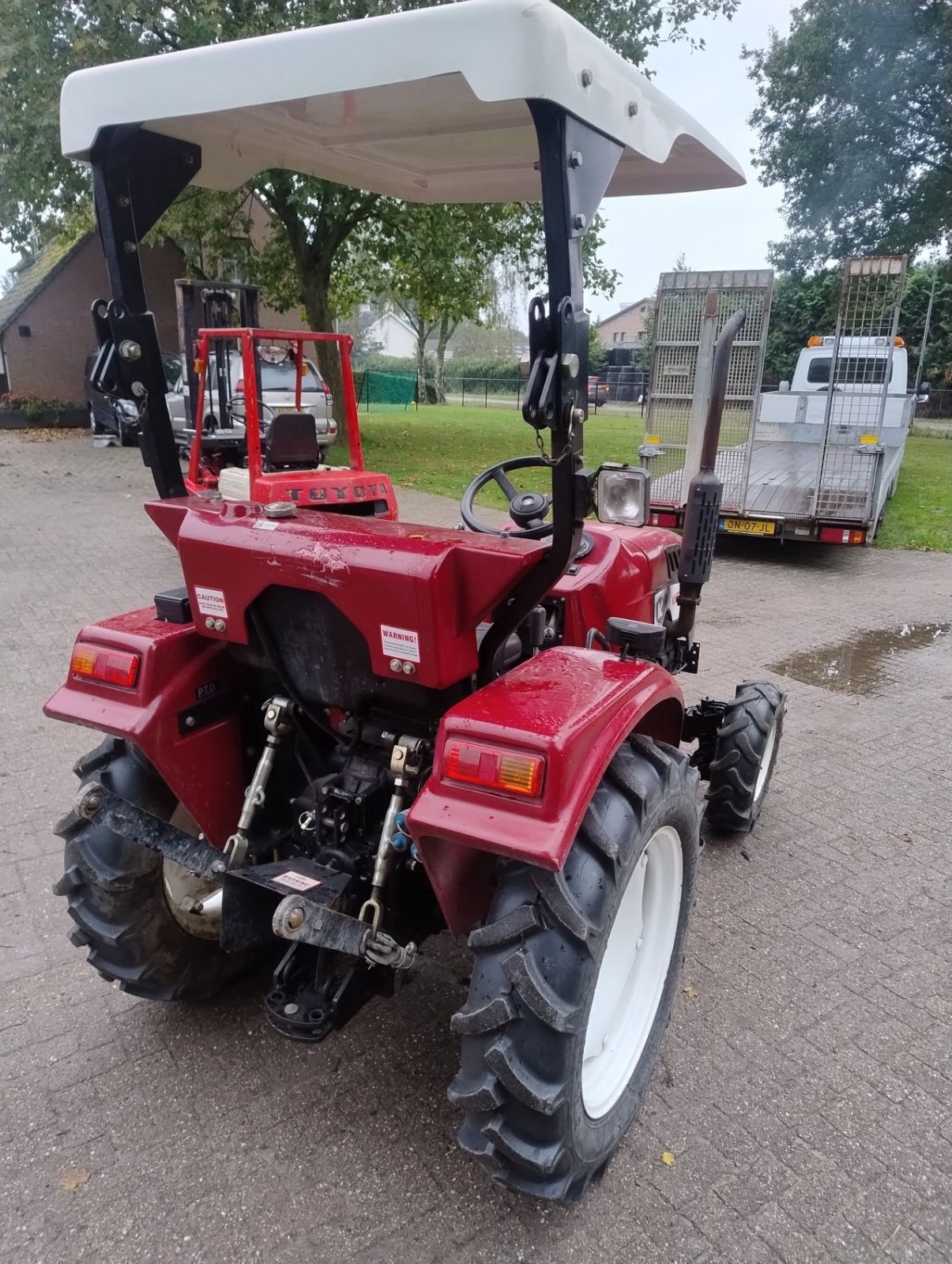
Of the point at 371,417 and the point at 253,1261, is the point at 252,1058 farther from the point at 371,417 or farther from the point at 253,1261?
the point at 371,417

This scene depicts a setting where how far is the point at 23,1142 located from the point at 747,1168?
68.5 inches

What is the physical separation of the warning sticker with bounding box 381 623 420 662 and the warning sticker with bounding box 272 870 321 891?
535 mm

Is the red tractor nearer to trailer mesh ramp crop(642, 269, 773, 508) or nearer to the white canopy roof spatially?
the white canopy roof

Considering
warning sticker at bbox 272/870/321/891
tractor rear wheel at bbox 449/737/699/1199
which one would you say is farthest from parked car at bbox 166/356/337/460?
tractor rear wheel at bbox 449/737/699/1199

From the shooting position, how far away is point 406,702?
83.0 inches

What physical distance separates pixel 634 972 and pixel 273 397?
13.5 m

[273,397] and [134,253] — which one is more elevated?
[134,253]

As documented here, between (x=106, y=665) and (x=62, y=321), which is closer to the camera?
(x=106, y=665)

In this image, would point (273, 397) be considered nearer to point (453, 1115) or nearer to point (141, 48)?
point (141, 48)

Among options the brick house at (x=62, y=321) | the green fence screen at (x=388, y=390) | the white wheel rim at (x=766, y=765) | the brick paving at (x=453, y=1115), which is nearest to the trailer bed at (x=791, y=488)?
the white wheel rim at (x=766, y=765)

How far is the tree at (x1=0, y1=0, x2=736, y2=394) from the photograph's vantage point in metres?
11.6

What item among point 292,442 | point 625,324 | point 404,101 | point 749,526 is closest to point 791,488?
point 749,526

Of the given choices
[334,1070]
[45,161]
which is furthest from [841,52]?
[334,1070]

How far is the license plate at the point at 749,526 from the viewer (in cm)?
851
